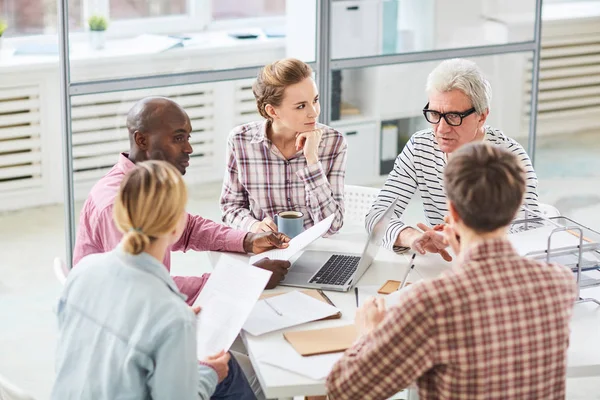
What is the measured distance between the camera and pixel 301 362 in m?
2.12

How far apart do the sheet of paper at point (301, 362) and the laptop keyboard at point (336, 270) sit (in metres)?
0.41

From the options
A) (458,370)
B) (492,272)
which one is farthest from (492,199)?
(458,370)

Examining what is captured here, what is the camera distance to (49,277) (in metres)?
4.45

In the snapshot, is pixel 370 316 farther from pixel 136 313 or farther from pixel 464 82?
pixel 464 82

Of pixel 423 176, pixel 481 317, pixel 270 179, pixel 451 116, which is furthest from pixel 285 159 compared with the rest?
pixel 481 317

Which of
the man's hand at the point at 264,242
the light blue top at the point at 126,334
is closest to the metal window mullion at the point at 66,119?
the man's hand at the point at 264,242

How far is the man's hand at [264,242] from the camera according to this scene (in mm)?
2715

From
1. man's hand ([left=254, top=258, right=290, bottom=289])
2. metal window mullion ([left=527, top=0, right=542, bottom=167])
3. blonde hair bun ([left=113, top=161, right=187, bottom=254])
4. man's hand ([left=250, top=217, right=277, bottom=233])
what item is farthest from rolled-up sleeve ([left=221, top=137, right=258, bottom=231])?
metal window mullion ([left=527, top=0, right=542, bottom=167])

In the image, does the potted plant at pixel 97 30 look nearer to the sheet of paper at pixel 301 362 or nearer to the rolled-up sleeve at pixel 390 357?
the sheet of paper at pixel 301 362

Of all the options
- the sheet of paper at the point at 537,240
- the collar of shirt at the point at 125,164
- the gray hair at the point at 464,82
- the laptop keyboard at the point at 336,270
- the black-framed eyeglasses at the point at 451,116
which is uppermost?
the gray hair at the point at 464,82

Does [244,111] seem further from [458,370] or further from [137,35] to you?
[458,370]

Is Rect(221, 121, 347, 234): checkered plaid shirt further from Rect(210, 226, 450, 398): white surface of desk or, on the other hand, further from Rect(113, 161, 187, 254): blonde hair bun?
Rect(113, 161, 187, 254): blonde hair bun

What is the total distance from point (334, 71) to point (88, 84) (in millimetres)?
1208

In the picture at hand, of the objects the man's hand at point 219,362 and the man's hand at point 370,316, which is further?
the man's hand at point 219,362
